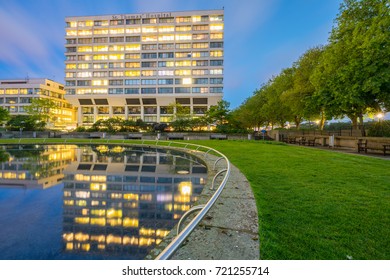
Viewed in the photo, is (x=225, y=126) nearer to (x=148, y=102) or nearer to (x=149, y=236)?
(x=149, y=236)

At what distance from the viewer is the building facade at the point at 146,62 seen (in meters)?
72.0

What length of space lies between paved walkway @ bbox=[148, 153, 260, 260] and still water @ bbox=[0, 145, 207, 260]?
1.05 meters

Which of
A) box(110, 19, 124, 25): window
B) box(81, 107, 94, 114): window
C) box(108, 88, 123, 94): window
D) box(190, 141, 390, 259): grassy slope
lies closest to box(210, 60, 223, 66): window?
box(108, 88, 123, 94): window

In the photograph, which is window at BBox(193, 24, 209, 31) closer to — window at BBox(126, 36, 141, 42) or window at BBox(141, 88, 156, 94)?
window at BBox(126, 36, 141, 42)

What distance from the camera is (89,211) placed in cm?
564

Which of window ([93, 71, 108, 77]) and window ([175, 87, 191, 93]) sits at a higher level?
window ([93, 71, 108, 77])

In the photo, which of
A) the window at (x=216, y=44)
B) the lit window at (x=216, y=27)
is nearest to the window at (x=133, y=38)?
the lit window at (x=216, y=27)

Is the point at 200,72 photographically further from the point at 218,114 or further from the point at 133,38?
the point at 218,114

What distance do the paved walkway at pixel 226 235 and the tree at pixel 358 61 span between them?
1880 cm

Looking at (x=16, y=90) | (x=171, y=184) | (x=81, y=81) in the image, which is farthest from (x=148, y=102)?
(x=171, y=184)

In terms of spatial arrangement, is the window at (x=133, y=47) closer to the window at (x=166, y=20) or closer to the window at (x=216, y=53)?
the window at (x=166, y=20)

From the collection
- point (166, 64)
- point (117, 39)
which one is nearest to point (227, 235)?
point (166, 64)

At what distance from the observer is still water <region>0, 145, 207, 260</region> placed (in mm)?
4000

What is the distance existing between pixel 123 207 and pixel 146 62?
75.9m
